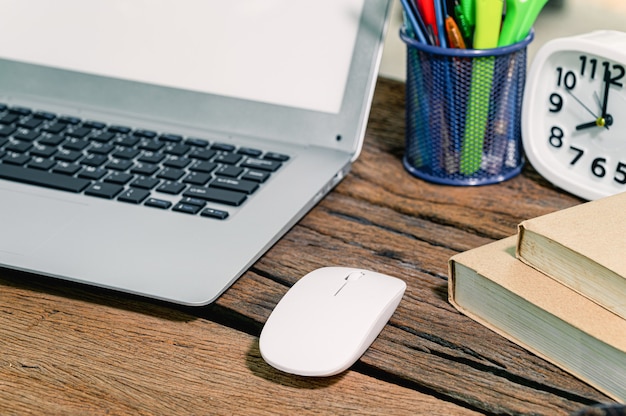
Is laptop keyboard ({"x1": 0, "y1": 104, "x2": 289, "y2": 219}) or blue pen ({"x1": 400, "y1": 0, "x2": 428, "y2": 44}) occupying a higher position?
blue pen ({"x1": 400, "y1": 0, "x2": 428, "y2": 44})

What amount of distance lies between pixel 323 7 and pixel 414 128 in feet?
0.53

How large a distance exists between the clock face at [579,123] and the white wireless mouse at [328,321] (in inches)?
10.3

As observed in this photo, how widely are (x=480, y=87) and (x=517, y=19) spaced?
68 millimetres

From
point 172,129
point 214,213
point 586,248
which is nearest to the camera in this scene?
point 586,248

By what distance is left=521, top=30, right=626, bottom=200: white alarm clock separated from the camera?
0.69m

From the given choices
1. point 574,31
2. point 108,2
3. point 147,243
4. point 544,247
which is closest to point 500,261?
point 544,247

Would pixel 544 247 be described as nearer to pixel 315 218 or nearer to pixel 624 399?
pixel 624 399

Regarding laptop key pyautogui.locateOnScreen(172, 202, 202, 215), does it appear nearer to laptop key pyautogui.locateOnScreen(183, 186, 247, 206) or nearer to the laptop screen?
laptop key pyautogui.locateOnScreen(183, 186, 247, 206)

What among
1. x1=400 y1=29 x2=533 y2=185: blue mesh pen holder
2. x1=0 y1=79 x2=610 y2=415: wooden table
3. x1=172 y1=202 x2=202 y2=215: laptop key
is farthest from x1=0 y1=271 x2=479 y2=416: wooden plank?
x1=400 y1=29 x2=533 y2=185: blue mesh pen holder

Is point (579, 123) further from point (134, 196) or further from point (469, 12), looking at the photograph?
point (134, 196)

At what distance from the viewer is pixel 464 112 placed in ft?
2.43

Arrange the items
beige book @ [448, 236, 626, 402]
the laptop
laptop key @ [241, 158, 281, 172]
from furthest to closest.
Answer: laptop key @ [241, 158, 281, 172] < the laptop < beige book @ [448, 236, 626, 402]

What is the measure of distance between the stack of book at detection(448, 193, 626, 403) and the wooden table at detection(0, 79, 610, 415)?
0.05 feet

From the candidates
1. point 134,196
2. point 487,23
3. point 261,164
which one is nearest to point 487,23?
point 487,23
